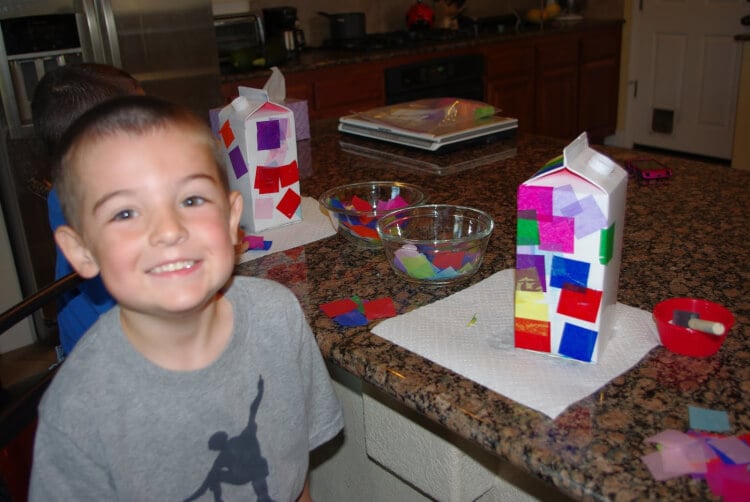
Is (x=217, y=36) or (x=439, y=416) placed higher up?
(x=217, y=36)

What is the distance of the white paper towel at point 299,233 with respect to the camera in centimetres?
133

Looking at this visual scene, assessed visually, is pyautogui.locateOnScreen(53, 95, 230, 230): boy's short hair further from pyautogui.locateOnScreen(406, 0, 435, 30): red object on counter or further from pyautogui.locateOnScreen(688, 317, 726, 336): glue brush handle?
pyautogui.locateOnScreen(406, 0, 435, 30): red object on counter

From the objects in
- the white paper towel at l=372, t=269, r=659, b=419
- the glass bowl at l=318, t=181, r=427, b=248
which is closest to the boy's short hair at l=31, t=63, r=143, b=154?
the glass bowl at l=318, t=181, r=427, b=248

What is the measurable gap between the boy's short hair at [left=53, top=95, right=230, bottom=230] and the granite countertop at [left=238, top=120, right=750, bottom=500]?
14.7 inches

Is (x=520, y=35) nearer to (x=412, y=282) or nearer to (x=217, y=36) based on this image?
(x=217, y=36)

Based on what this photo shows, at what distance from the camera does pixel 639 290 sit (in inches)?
43.2

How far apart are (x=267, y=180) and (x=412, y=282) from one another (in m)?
0.41

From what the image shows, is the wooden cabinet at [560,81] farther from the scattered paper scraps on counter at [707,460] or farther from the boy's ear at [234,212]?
the scattered paper scraps on counter at [707,460]

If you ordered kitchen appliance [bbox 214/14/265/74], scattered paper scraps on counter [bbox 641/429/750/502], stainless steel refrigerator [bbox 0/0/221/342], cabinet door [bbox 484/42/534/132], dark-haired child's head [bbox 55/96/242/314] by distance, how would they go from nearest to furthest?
scattered paper scraps on counter [bbox 641/429/750/502]
dark-haired child's head [bbox 55/96/242/314]
stainless steel refrigerator [bbox 0/0/221/342]
kitchen appliance [bbox 214/14/265/74]
cabinet door [bbox 484/42/534/132]

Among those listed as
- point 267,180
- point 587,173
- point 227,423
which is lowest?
point 227,423

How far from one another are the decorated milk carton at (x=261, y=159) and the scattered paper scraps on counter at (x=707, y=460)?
88 cm

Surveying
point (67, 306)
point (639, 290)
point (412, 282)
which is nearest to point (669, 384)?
point (639, 290)

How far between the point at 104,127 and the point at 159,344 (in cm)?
27

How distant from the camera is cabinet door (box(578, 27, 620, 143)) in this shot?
495 cm
